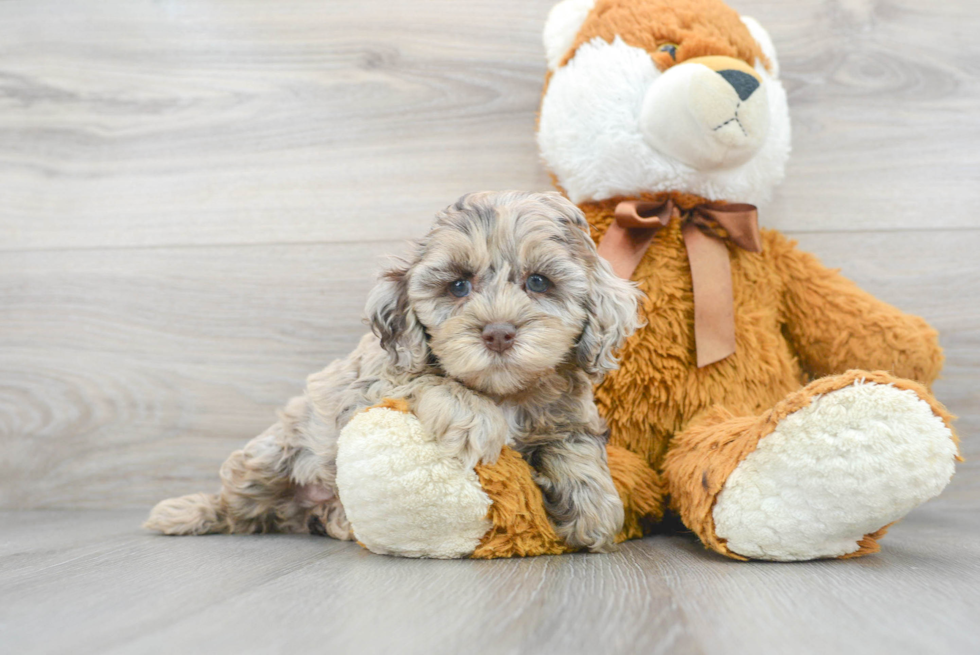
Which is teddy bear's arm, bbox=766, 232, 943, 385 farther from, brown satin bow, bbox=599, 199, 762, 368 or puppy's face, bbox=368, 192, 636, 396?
puppy's face, bbox=368, 192, 636, 396

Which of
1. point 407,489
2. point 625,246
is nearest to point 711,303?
point 625,246

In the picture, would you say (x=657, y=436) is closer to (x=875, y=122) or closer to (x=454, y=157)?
(x=454, y=157)

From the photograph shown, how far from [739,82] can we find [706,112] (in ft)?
0.29

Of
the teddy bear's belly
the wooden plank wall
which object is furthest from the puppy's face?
the wooden plank wall

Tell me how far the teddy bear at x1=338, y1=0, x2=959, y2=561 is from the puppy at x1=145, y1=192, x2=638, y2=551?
53mm

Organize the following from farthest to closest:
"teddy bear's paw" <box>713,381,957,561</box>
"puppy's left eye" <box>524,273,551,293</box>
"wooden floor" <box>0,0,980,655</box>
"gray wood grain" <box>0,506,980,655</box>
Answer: "wooden floor" <box>0,0,980,655</box>, "puppy's left eye" <box>524,273,551,293</box>, "teddy bear's paw" <box>713,381,957,561</box>, "gray wood grain" <box>0,506,980,655</box>

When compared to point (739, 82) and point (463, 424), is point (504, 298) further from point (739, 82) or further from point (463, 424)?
point (739, 82)

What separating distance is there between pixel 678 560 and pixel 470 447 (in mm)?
355

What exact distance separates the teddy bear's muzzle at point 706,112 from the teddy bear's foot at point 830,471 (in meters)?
0.50

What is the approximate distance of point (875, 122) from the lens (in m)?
1.69

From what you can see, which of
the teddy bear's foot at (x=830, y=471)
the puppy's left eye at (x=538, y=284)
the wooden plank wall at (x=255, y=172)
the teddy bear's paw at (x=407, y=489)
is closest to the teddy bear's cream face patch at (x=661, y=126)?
the wooden plank wall at (x=255, y=172)

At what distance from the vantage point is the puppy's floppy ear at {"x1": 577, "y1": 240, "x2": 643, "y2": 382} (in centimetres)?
110

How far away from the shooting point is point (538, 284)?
3.55 ft

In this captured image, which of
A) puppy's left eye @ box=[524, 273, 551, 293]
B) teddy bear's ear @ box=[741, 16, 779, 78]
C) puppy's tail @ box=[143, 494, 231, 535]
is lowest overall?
puppy's tail @ box=[143, 494, 231, 535]
